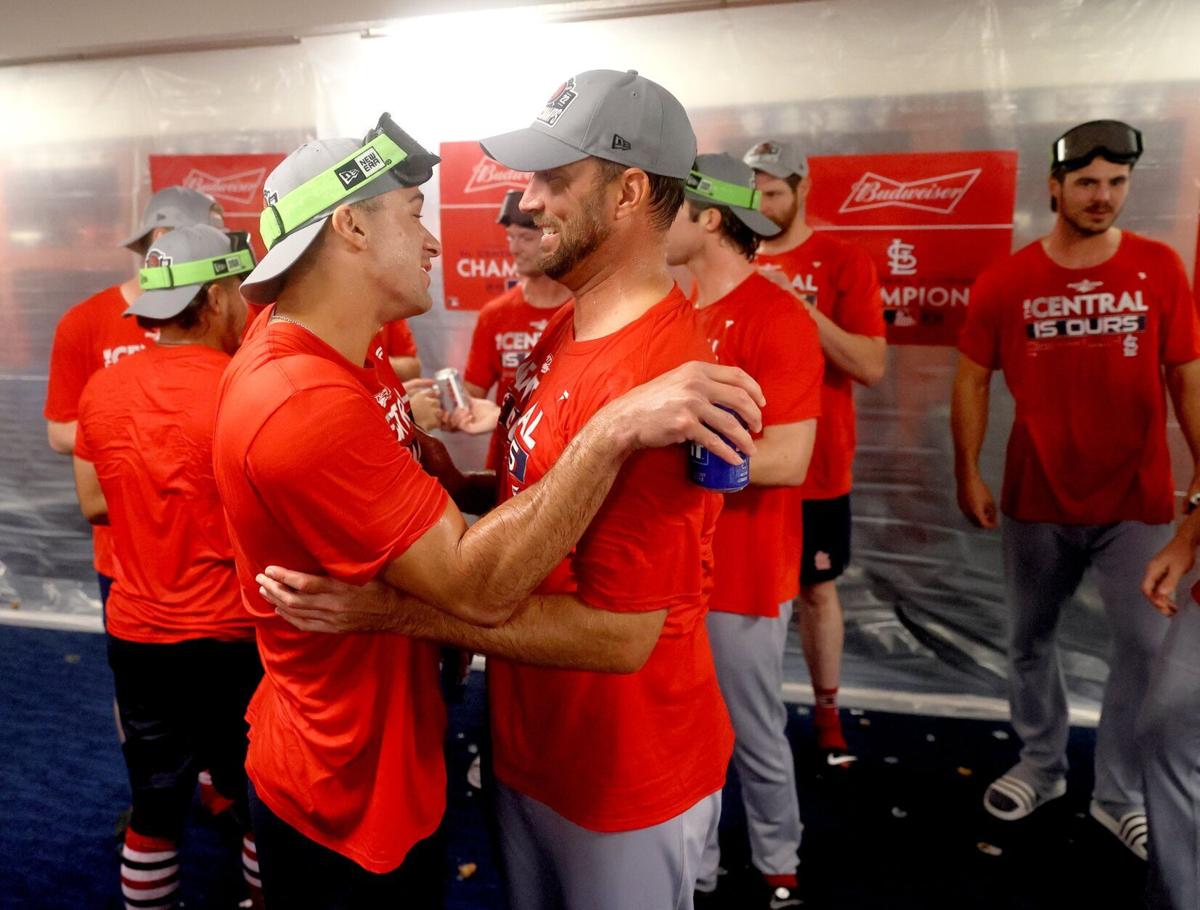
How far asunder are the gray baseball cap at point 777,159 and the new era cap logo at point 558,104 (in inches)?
70.2

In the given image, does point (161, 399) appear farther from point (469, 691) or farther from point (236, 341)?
point (469, 691)

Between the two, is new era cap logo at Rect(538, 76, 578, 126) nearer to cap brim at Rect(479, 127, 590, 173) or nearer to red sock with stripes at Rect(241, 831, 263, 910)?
cap brim at Rect(479, 127, 590, 173)

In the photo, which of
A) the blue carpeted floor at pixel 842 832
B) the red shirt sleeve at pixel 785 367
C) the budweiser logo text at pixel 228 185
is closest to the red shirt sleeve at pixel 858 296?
the red shirt sleeve at pixel 785 367

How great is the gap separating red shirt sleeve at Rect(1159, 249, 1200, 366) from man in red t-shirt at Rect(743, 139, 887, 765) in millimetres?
816

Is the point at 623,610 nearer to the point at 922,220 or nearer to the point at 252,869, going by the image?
the point at 252,869

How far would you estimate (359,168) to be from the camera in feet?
4.45

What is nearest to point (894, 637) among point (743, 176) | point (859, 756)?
point (859, 756)

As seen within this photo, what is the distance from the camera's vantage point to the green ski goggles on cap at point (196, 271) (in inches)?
82.3

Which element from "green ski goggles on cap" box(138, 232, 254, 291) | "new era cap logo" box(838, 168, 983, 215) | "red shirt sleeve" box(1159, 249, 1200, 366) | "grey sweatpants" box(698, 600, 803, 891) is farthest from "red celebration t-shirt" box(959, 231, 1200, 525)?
"green ski goggles on cap" box(138, 232, 254, 291)

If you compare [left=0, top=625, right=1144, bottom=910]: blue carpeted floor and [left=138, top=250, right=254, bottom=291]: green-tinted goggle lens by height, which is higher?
[left=138, top=250, right=254, bottom=291]: green-tinted goggle lens

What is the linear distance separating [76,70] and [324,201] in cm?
351

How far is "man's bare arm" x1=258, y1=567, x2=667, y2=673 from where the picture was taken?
123 cm

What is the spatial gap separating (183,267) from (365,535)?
4.06 ft

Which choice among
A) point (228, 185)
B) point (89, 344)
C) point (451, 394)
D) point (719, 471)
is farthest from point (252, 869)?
point (228, 185)
